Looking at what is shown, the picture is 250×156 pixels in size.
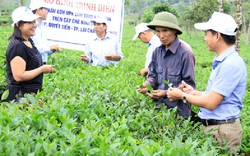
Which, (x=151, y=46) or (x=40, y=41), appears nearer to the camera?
(x=151, y=46)

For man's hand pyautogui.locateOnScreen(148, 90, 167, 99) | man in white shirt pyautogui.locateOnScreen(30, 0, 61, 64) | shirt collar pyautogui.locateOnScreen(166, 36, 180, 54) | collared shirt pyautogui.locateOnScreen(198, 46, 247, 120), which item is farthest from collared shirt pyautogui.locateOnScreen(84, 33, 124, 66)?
collared shirt pyautogui.locateOnScreen(198, 46, 247, 120)

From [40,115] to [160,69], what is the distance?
1.54 meters

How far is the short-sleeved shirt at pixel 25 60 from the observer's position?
13.8 feet

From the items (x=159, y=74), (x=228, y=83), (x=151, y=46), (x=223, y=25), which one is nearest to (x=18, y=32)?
(x=159, y=74)

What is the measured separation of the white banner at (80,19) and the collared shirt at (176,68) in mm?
3800

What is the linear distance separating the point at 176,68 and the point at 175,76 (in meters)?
0.08

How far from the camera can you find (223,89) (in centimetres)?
321

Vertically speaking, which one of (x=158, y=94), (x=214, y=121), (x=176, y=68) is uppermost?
(x=176, y=68)

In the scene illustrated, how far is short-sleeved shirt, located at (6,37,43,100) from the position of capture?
165 inches

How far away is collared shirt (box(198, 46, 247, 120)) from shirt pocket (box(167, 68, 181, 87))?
427 millimetres

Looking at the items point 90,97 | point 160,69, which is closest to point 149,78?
point 160,69

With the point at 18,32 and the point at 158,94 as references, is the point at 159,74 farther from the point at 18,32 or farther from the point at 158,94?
the point at 18,32

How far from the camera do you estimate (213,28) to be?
330 centimetres

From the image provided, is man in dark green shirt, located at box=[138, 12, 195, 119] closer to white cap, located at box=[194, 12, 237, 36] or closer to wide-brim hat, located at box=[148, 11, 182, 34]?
wide-brim hat, located at box=[148, 11, 182, 34]
